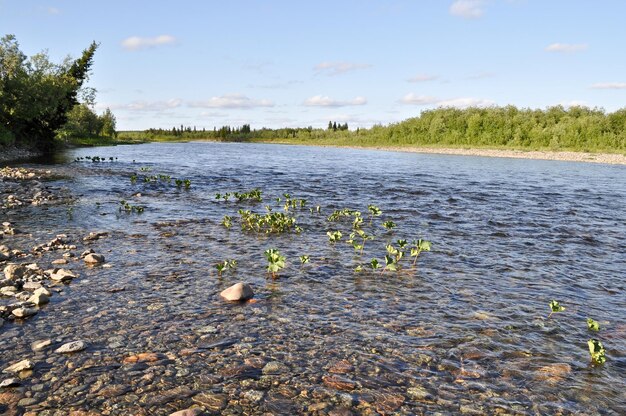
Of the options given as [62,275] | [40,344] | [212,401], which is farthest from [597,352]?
[62,275]

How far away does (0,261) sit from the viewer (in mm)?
11953

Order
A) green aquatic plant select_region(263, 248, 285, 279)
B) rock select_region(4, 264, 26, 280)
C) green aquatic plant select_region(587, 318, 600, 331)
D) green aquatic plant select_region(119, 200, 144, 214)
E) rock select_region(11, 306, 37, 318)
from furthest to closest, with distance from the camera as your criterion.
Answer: green aquatic plant select_region(119, 200, 144, 214), green aquatic plant select_region(263, 248, 285, 279), rock select_region(4, 264, 26, 280), green aquatic plant select_region(587, 318, 600, 331), rock select_region(11, 306, 37, 318)

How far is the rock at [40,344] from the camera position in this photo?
7.23 metres

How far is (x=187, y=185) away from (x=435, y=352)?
2629cm

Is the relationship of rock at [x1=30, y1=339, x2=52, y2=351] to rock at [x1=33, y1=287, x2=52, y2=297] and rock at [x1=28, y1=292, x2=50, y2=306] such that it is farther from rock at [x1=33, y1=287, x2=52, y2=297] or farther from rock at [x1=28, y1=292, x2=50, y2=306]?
rock at [x1=33, y1=287, x2=52, y2=297]

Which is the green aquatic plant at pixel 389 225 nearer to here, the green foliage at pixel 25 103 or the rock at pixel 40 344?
the rock at pixel 40 344

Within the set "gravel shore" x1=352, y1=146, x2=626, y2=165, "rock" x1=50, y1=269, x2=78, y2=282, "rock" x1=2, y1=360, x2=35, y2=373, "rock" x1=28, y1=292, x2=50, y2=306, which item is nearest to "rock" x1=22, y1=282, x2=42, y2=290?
"rock" x1=50, y1=269, x2=78, y2=282

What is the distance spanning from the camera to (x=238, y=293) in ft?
32.7

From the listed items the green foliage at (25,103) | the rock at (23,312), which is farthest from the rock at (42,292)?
the green foliage at (25,103)

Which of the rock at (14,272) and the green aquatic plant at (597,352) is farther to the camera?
the rock at (14,272)

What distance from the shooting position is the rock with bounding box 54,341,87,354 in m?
7.15

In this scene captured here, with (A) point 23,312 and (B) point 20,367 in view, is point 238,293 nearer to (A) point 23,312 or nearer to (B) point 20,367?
(A) point 23,312

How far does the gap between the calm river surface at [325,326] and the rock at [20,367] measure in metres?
0.15

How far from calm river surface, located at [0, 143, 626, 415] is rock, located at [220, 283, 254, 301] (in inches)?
Answer: 9.0
